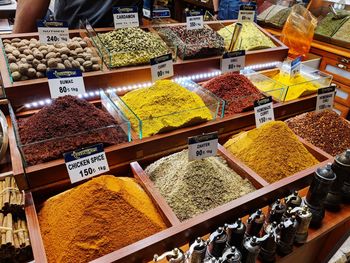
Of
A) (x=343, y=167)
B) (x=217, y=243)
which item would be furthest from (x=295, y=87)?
(x=217, y=243)

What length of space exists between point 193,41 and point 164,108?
66 cm

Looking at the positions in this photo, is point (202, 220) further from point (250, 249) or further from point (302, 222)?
point (302, 222)

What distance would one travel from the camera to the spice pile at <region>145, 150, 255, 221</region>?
1086mm

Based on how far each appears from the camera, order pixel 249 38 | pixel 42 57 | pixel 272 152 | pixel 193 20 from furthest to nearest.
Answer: pixel 249 38, pixel 193 20, pixel 42 57, pixel 272 152

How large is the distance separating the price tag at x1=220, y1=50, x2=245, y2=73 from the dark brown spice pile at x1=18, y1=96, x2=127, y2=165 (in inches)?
30.4

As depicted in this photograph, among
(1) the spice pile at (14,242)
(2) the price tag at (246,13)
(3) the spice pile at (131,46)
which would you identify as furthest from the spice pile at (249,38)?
(1) the spice pile at (14,242)

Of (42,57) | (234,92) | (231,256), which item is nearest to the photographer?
(231,256)

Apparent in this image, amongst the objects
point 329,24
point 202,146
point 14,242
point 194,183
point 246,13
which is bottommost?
point 14,242

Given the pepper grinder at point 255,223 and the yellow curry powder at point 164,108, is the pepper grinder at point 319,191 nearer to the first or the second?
the pepper grinder at point 255,223

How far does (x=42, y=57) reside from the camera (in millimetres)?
1439

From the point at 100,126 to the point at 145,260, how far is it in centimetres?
53

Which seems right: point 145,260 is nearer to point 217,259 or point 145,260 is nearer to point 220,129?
point 217,259

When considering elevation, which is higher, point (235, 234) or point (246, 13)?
point (246, 13)

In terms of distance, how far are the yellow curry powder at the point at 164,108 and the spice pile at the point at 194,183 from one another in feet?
0.49
